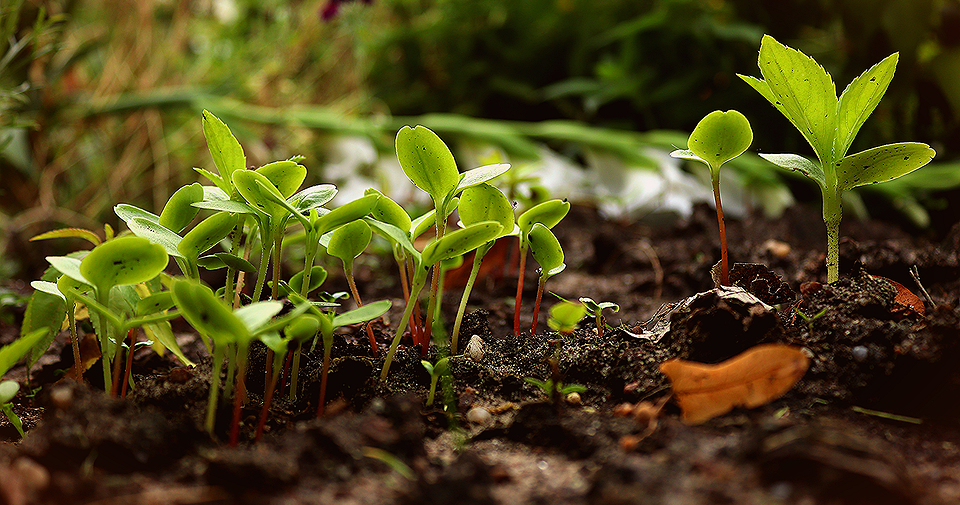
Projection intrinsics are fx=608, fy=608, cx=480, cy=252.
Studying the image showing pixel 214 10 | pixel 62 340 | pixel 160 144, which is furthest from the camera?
pixel 214 10

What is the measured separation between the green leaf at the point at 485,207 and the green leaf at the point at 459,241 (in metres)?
0.08

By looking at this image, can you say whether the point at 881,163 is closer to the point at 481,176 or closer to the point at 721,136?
the point at 721,136

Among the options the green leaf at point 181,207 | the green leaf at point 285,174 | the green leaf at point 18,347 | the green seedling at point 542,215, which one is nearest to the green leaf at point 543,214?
the green seedling at point 542,215

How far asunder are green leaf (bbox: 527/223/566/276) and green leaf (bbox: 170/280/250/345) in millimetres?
316

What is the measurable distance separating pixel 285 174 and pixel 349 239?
9cm

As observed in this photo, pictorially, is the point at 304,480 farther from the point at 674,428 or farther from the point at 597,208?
the point at 597,208

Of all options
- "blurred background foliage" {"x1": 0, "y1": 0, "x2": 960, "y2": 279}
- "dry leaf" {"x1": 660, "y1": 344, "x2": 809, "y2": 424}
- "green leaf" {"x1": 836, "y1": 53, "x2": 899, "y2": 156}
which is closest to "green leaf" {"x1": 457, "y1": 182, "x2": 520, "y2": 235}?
"dry leaf" {"x1": 660, "y1": 344, "x2": 809, "y2": 424}

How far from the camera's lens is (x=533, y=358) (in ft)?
2.19

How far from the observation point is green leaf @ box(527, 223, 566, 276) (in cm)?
64

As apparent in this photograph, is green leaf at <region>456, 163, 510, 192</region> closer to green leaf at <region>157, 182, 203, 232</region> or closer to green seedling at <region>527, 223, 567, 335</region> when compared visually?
green seedling at <region>527, 223, 567, 335</region>

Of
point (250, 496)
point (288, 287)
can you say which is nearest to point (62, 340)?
point (288, 287)

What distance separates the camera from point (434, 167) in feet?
1.97

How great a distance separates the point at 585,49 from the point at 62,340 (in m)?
1.71

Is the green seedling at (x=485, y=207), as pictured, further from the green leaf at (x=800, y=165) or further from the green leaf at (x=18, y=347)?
the green leaf at (x=18, y=347)
